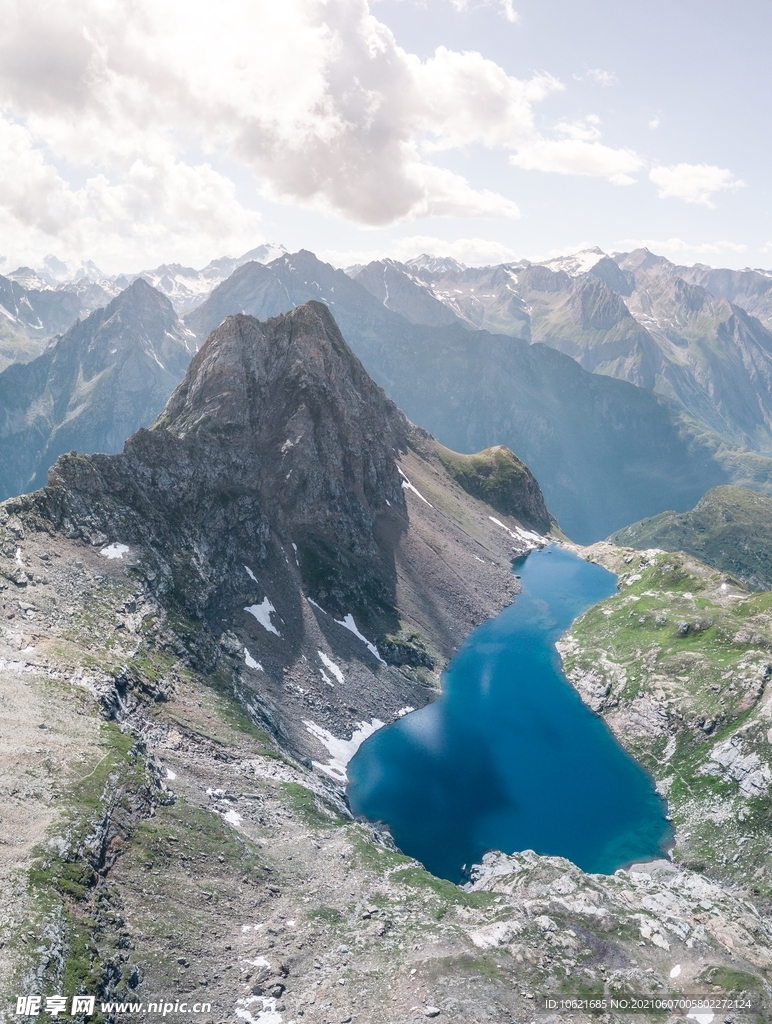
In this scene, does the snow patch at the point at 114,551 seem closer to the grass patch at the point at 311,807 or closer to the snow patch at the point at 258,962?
the grass patch at the point at 311,807

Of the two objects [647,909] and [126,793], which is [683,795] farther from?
[126,793]

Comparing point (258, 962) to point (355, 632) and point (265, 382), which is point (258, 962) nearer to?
point (355, 632)

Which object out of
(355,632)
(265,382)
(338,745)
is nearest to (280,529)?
(355,632)

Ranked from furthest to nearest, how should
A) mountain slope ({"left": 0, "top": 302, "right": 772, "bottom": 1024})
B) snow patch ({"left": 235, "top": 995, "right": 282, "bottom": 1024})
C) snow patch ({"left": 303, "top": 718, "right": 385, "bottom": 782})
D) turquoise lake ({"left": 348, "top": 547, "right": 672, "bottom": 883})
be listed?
snow patch ({"left": 303, "top": 718, "right": 385, "bottom": 782})
turquoise lake ({"left": 348, "top": 547, "right": 672, "bottom": 883})
mountain slope ({"left": 0, "top": 302, "right": 772, "bottom": 1024})
snow patch ({"left": 235, "top": 995, "right": 282, "bottom": 1024})

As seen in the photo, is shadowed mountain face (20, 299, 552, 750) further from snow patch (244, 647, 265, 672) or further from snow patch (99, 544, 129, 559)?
snow patch (99, 544, 129, 559)

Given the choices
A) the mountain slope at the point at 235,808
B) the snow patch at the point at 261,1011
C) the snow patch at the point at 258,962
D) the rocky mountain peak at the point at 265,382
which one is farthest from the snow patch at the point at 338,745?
the rocky mountain peak at the point at 265,382

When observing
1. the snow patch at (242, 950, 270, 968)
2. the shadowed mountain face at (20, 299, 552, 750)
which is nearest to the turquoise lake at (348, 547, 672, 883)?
the shadowed mountain face at (20, 299, 552, 750)
